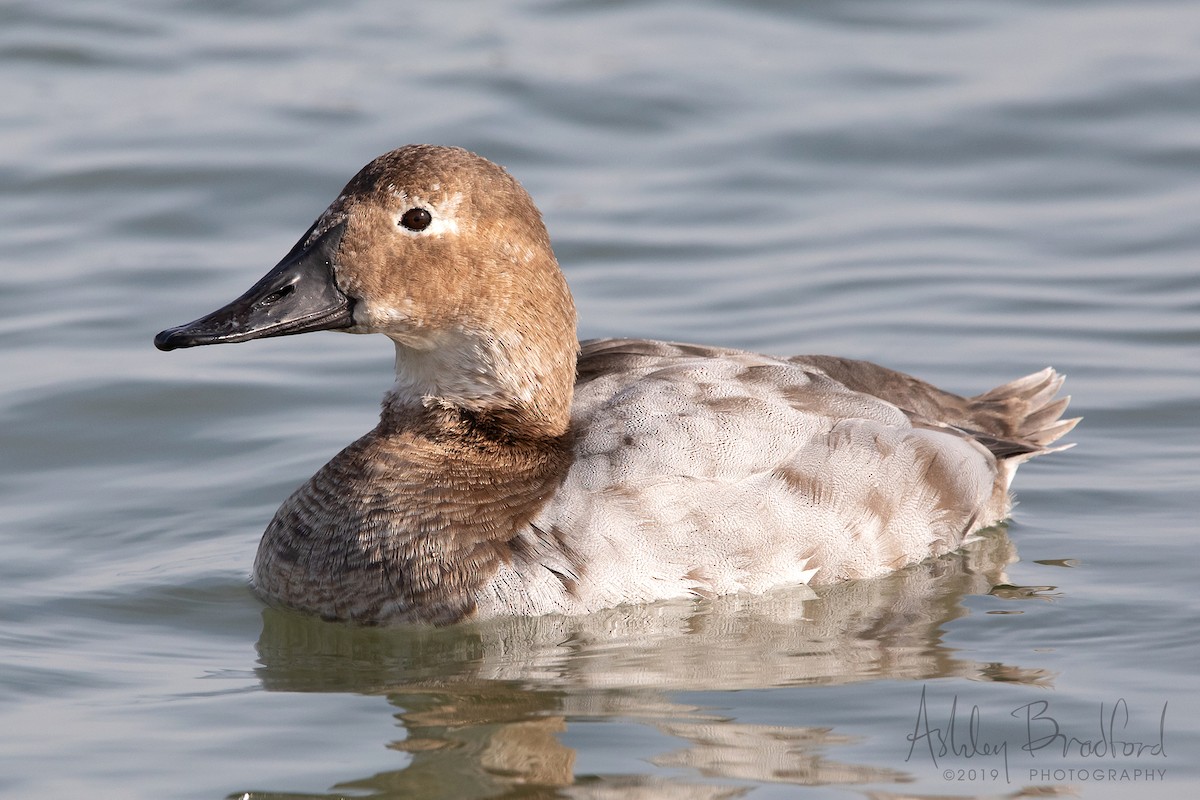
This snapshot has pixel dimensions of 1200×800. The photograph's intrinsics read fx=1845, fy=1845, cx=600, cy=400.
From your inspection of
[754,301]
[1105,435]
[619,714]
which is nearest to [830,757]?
[619,714]

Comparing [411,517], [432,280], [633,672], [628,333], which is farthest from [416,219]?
[628,333]

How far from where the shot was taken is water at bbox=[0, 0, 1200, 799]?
5219mm

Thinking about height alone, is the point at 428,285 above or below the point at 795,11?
below

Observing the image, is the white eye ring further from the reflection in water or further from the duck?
the reflection in water

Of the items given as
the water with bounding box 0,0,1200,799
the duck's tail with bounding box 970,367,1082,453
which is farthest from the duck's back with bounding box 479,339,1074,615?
the duck's tail with bounding box 970,367,1082,453

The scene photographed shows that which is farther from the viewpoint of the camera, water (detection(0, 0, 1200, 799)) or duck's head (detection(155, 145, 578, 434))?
duck's head (detection(155, 145, 578, 434))

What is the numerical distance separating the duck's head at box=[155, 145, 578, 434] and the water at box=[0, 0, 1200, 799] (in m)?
0.95

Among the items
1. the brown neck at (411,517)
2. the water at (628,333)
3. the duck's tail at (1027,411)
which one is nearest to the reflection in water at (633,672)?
the water at (628,333)

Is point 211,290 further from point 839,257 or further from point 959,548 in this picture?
point 959,548

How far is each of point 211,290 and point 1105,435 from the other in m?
4.58

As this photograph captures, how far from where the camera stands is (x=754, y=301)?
9.63m

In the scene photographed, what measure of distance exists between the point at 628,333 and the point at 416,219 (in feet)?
10.4

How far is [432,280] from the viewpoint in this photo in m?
6.11

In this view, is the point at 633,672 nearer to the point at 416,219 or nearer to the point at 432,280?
the point at 432,280
